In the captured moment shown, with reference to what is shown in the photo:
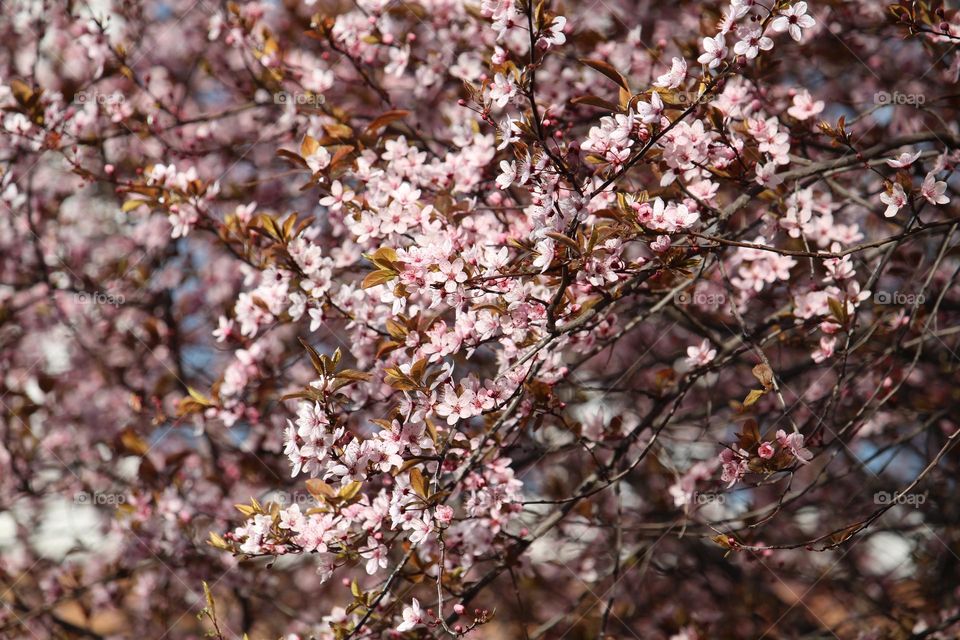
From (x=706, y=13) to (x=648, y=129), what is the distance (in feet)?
4.41

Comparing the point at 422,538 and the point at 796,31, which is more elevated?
the point at 796,31

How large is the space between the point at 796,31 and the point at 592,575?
2.18 m

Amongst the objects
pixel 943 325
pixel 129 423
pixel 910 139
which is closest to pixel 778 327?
pixel 910 139

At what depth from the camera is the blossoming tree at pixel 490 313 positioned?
79.8 inches

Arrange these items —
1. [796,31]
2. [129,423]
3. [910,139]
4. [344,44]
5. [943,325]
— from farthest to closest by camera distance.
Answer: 1. [129,423]
2. [943,325]
3. [344,44]
4. [910,139]
5. [796,31]

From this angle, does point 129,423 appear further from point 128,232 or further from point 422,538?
point 422,538

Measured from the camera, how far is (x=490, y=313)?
200 centimetres

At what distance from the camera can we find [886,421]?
3.70 metres

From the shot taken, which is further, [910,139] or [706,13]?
[706,13]

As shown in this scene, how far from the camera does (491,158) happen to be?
252 centimetres

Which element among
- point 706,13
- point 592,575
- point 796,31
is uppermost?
point 706,13

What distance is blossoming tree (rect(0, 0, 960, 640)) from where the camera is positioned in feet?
6.65

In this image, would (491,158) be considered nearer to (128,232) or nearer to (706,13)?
(706,13)

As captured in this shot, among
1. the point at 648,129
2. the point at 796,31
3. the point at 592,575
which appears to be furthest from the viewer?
the point at 592,575
